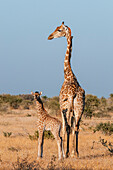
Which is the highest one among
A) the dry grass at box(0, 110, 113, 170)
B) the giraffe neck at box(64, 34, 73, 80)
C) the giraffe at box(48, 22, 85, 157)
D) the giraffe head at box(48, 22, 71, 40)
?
the giraffe head at box(48, 22, 71, 40)

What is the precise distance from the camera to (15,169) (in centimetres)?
677

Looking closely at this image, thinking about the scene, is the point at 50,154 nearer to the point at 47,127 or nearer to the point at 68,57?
the point at 47,127

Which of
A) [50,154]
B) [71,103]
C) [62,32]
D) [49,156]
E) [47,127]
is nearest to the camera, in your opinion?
[71,103]

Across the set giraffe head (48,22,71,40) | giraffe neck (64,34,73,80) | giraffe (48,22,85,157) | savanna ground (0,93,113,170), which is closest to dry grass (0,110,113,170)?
savanna ground (0,93,113,170)

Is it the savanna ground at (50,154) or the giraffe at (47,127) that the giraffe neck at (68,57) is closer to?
the giraffe at (47,127)

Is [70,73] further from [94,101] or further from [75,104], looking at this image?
[94,101]

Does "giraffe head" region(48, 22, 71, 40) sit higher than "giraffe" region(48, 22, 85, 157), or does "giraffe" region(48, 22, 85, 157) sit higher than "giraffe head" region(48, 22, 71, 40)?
"giraffe head" region(48, 22, 71, 40)

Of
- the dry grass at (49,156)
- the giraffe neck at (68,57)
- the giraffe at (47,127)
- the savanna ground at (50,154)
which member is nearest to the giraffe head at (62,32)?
the giraffe neck at (68,57)

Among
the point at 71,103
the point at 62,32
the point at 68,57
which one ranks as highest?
Result: the point at 62,32

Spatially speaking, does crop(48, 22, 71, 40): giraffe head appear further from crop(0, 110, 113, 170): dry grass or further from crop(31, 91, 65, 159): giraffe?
crop(0, 110, 113, 170): dry grass

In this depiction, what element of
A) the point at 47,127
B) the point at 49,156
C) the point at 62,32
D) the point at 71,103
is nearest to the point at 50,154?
the point at 49,156

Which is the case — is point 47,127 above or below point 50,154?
above

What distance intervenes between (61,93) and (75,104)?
438mm

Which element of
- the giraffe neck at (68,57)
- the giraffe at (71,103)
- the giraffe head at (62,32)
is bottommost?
the giraffe at (71,103)
